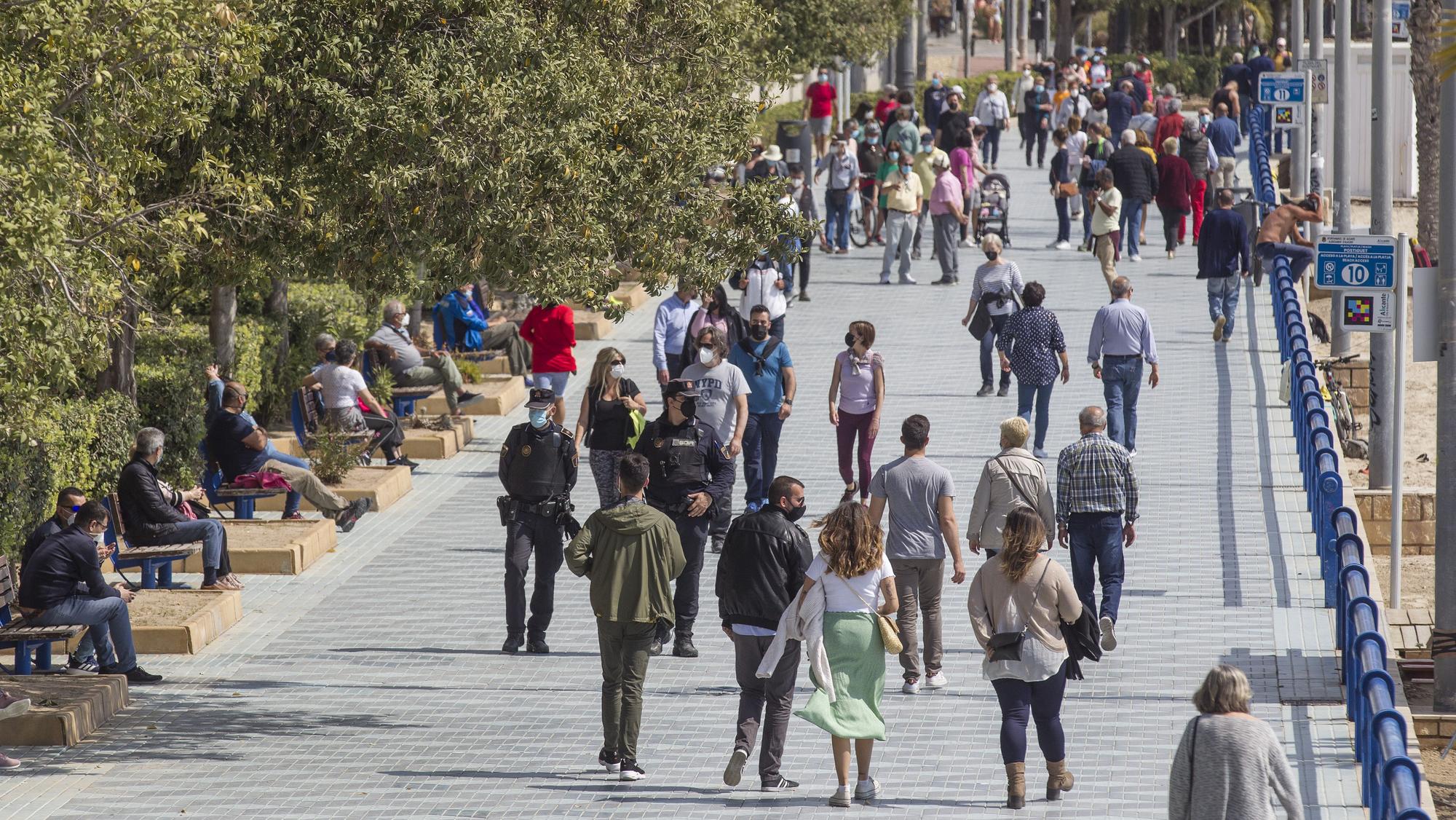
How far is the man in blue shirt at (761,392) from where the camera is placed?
14609mm

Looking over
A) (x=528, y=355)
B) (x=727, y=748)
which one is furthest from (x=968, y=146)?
(x=727, y=748)

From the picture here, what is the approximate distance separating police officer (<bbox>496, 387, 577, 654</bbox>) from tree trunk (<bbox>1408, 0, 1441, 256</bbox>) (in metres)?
14.4

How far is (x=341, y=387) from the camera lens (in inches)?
643

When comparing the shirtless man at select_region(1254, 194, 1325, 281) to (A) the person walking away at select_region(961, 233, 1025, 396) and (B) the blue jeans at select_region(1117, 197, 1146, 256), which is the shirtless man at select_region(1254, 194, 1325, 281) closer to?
(B) the blue jeans at select_region(1117, 197, 1146, 256)

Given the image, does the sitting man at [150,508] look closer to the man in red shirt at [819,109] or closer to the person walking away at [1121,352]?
the person walking away at [1121,352]

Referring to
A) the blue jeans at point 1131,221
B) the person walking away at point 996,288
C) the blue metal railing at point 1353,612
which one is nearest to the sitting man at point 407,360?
the person walking away at point 996,288

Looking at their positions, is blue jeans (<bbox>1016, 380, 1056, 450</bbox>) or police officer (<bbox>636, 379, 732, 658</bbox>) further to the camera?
blue jeans (<bbox>1016, 380, 1056, 450</bbox>)

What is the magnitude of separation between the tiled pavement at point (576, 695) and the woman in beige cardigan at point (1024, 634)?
1.21 feet

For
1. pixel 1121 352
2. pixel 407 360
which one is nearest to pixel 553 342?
pixel 407 360

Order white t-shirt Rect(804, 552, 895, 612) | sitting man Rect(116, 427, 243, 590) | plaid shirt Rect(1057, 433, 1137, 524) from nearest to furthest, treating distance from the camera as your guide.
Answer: white t-shirt Rect(804, 552, 895, 612)
plaid shirt Rect(1057, 433, 1137, 524)
sitting man Rect(116, 427, 243, 590)

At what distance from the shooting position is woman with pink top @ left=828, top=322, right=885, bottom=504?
14469 mm

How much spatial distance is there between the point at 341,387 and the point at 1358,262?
8.06 m

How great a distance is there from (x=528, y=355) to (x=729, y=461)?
8.88 m

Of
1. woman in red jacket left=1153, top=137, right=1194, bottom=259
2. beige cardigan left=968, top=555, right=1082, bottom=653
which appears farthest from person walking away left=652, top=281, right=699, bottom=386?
woman in red jacket left=1153, top=137, right=1194, bottom=259
